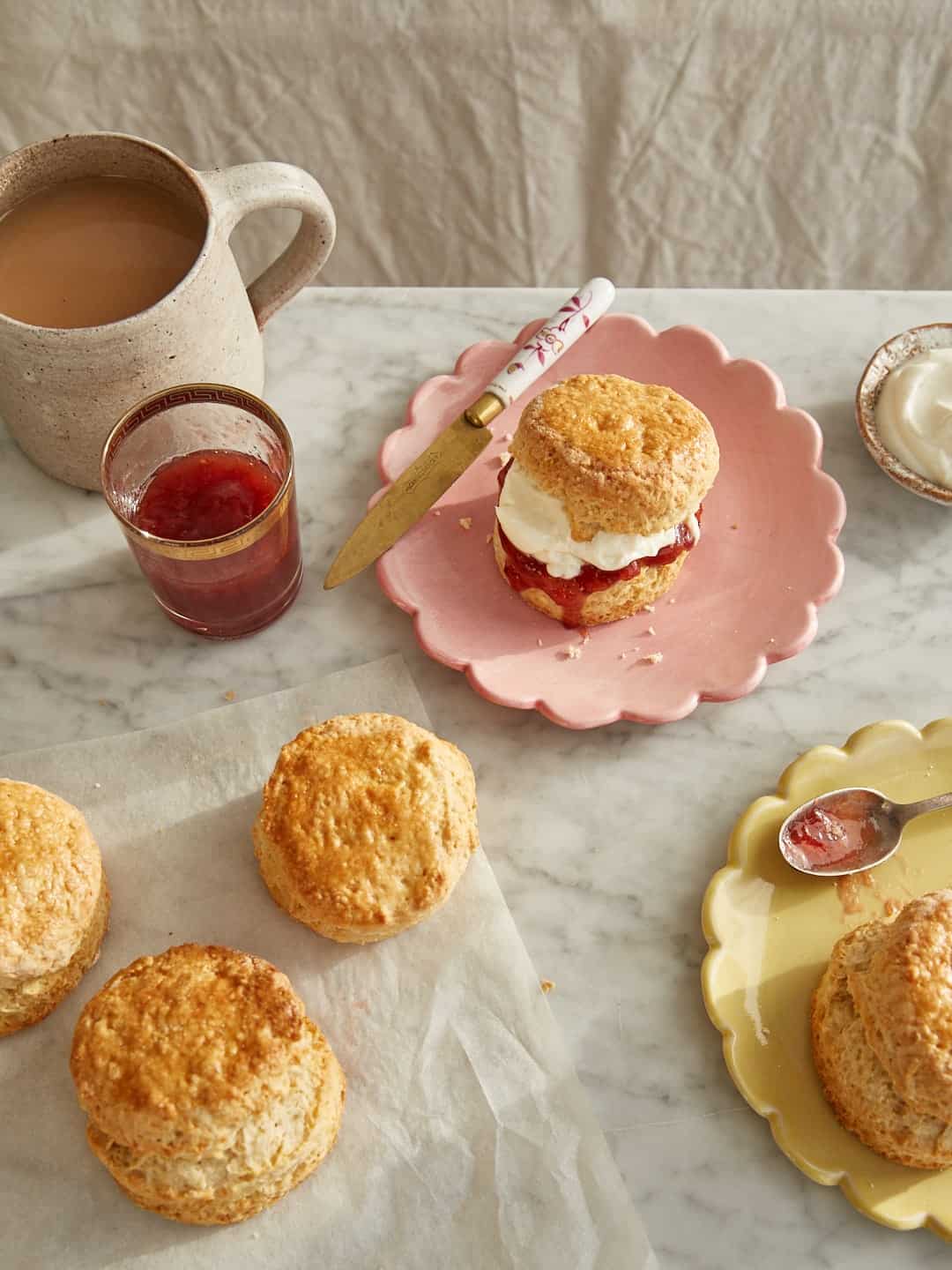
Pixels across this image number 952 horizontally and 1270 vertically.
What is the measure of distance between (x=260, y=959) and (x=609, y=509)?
955mm

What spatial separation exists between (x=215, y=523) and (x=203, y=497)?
6 cm

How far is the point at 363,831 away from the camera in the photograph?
76.9 inches

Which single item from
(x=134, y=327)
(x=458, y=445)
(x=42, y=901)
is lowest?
(x=42, y=901)

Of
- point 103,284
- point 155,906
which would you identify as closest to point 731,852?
point 155,906

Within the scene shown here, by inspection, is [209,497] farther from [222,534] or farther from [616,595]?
[616,595]

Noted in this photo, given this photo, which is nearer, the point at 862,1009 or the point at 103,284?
the point at 862,1009

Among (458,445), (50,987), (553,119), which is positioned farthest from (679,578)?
(553,119)

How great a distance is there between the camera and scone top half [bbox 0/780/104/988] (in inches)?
73.3

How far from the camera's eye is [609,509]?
209 centimetres

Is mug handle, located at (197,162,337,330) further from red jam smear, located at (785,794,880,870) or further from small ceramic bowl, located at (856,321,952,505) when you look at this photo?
red jam smear, located at (785,794,880,870)

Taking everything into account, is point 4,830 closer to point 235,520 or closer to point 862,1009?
point 235,520

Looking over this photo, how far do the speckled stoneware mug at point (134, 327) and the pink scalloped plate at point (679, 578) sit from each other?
1.44 feet

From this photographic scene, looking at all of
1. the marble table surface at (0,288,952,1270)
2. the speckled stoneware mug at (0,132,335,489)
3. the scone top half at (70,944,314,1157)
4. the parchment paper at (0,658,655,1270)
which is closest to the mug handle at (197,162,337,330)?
the speckled stoneware mug at (0,132,335,489)

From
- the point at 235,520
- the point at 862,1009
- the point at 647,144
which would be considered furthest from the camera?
the point at 647,144
